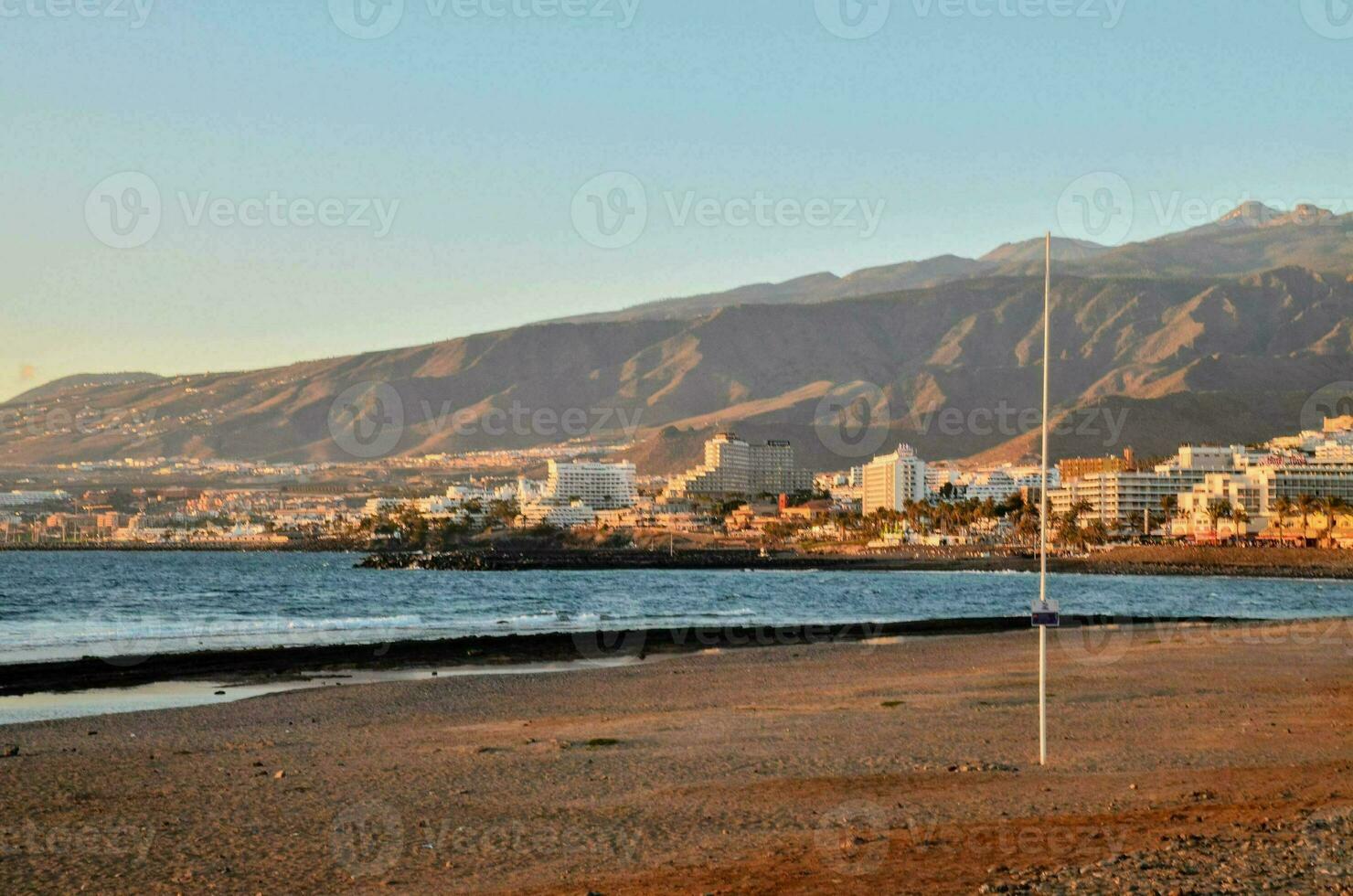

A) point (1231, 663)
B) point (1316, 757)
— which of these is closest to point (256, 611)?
point (1231, 663)

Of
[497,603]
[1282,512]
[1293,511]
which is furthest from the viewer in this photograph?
[1282,512]

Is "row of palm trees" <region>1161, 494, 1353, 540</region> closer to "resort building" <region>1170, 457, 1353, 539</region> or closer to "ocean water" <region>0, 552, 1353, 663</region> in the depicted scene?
"resort building" <region>1170, 457, 1353, 539</region>

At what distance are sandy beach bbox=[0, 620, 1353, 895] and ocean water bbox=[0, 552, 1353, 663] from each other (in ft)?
51.7

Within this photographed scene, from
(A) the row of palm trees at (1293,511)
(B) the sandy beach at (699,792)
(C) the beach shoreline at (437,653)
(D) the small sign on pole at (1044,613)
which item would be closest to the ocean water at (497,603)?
(C) the beach shoreline at (437,653)

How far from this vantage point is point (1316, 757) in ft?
45.5

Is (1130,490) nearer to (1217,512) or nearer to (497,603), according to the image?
(1217,512)

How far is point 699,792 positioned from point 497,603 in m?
46.3

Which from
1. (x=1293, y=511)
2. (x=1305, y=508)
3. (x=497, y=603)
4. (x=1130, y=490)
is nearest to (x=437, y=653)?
(x=497, y=603)

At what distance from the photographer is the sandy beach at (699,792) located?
9.29 metres

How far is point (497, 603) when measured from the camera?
2286 inches

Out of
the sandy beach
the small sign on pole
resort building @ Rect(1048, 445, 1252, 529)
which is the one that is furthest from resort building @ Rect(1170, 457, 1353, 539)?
the small sign on pole

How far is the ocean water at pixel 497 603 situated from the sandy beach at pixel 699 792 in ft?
51.7

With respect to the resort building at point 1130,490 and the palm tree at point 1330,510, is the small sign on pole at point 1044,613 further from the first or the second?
the resort building at point 1130,490

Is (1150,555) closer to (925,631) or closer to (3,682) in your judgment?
(925,631)
